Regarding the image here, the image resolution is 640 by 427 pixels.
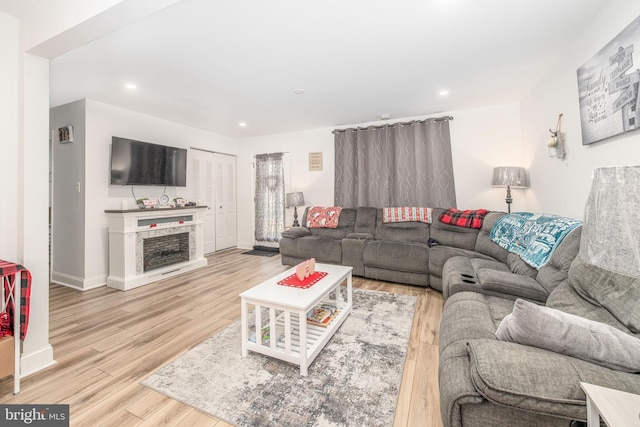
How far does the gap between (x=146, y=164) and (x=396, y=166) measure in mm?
3773

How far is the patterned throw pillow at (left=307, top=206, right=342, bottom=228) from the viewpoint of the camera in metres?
4.36

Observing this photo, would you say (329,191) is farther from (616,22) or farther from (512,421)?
(512,421)

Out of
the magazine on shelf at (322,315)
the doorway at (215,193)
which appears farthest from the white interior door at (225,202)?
the magazine on shelf at (322,315)

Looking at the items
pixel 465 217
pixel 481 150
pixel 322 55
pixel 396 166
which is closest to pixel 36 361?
pixel 322 55

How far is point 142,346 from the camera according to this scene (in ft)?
6.68

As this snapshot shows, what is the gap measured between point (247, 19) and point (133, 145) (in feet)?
9.00

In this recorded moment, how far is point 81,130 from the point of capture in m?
3.37

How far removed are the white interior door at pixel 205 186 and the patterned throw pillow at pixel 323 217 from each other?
2004mm

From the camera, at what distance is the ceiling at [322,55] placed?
1.87 metres

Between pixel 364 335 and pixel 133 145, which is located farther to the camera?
pixel 133 145

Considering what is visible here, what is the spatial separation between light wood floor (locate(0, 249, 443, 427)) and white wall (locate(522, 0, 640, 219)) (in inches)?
63.1

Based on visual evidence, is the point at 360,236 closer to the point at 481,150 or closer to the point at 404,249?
the point at 404,249

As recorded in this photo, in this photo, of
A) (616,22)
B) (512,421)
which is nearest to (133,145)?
(512,421)

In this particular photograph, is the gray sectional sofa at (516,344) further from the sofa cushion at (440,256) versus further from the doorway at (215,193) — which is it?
the doorway at (215,193)
